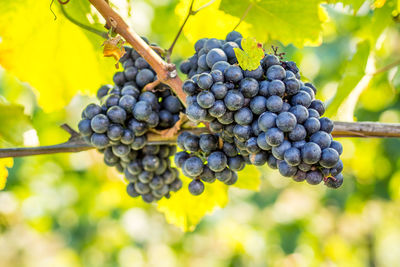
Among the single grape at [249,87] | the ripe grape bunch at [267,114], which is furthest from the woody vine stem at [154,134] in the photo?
the single grape at [249,87]

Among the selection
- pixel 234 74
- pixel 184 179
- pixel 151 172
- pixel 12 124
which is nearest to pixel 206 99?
pixel 234 74

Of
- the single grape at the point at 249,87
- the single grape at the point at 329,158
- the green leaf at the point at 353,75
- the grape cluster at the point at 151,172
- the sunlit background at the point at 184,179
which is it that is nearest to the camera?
the single grape at the point at 329,158

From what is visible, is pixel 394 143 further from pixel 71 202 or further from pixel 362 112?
pixel 71 202

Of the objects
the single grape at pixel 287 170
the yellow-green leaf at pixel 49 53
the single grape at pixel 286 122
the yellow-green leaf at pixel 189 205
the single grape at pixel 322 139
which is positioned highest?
the yellow-green leaf at pixel 49 53

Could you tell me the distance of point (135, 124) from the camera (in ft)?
3.76

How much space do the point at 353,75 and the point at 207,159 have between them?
1012 millimetres

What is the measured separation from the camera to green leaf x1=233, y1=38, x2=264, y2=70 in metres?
0.90

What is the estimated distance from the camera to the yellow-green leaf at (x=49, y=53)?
135 cm

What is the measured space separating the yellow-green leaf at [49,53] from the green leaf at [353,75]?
3.35ft

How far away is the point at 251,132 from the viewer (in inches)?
35.8

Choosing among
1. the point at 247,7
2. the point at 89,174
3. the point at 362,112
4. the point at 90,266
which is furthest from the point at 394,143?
the point at 90,266

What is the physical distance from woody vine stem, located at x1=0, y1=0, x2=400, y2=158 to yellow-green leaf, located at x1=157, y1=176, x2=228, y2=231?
0.50m

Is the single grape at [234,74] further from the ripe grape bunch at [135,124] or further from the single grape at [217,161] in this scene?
the ripe grape bunch at [135,124]

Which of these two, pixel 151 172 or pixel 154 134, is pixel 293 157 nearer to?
pixel 154 134
